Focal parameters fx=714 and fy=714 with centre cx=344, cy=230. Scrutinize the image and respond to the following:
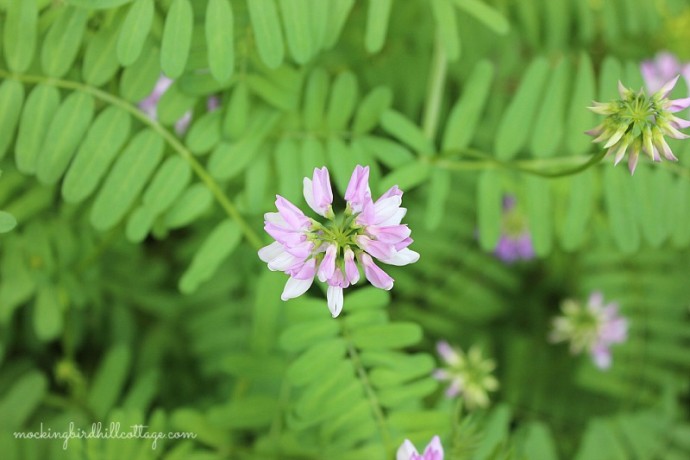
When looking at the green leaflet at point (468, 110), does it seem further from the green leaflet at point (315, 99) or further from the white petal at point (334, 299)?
the white petal at point (334, 299)

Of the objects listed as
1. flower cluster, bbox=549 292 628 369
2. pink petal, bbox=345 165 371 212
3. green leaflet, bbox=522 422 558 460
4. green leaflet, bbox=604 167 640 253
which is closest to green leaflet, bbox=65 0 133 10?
pink petal, bbox=345 165 371 212

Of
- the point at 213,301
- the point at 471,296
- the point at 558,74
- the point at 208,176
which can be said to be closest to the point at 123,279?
the point at 213,301

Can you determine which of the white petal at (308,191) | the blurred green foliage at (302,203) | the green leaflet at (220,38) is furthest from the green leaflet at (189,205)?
the white petal at (308,191)

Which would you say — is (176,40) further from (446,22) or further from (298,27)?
(446,22)

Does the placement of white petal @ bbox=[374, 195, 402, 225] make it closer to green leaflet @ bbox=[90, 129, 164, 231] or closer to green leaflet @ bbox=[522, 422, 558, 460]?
green leaflet @ bbox=[90, 129, 164, 231]

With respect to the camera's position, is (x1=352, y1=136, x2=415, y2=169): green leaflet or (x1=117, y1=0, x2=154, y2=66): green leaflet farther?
(x1=352, y1=136, x2=415, y2=169): green leaflet

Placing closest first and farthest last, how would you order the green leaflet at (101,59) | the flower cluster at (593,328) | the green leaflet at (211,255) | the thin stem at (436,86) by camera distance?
the green leaflet at (101,59) < the green leaflet at (211,255) < the thin stem at (436,86) < the flower cluster at (593,328)
